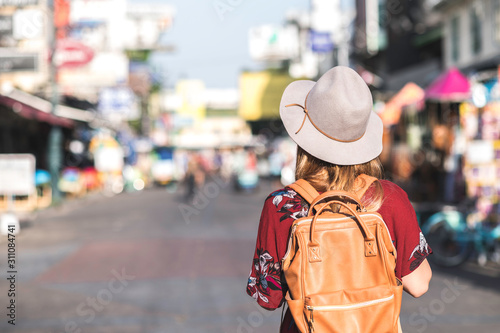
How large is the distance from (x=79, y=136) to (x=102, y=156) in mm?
3119

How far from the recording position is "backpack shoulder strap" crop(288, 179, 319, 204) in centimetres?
224

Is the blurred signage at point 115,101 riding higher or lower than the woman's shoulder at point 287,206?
higher

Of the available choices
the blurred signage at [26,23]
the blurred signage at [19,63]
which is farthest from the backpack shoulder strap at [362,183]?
the blurred signage at [19,63]

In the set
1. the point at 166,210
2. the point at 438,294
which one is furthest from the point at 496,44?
the point at 438,294

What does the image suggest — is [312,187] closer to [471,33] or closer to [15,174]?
[15,174]

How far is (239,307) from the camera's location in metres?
7.11

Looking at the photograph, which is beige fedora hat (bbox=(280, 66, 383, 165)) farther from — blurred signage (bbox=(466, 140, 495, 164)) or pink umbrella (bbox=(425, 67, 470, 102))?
pink umbrella (bbox=(425, 67, 470, 102))

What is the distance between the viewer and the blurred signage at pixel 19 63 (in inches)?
597

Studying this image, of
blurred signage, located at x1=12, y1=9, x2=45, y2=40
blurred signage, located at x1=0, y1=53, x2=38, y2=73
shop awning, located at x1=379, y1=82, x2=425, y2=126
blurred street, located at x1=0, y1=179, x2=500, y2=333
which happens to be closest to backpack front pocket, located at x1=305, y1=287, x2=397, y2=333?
blurred street, located at x1=0, y1=179, x2=500, y2=333

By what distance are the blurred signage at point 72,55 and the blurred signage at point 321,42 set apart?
9123mm

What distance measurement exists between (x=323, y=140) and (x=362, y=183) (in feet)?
0.68

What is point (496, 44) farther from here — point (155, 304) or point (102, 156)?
point (102, 156)

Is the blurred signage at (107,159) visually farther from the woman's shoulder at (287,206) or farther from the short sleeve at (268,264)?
the woman's shoulder at (287,206)

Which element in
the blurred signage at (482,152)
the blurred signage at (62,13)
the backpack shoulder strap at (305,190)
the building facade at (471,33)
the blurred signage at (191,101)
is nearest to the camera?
the backpack shoulder strap at (305,190)
